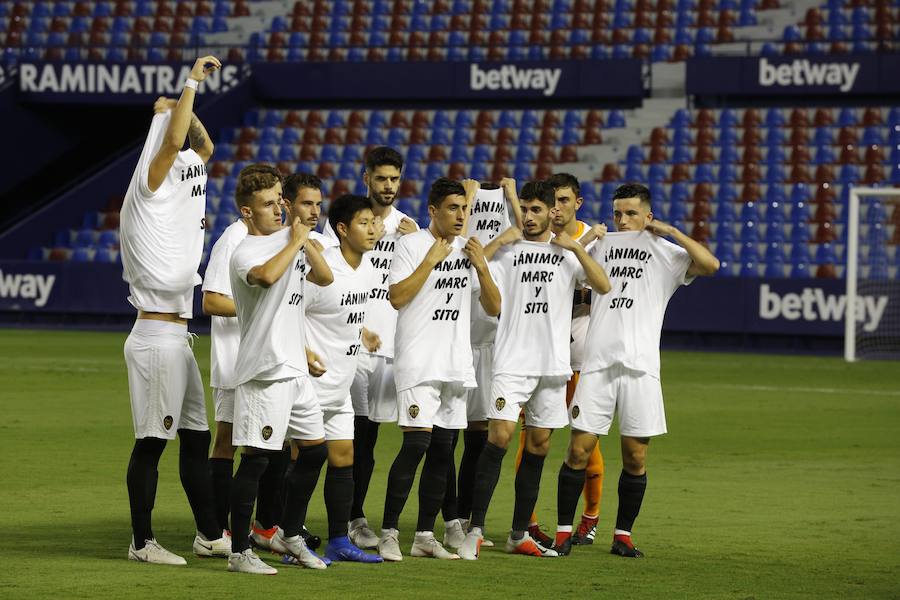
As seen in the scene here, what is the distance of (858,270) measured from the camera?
25.1 metres

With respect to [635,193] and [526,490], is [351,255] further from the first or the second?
[635,193]

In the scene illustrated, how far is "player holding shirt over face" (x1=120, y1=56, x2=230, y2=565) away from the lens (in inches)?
305

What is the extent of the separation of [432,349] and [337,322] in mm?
542

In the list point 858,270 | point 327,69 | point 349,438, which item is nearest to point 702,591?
point 349,438

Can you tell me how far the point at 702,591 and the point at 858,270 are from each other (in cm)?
1884

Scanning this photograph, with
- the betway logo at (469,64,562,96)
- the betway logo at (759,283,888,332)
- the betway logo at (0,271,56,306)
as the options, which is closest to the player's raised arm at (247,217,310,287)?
the betway logo at (759,283,888,332)

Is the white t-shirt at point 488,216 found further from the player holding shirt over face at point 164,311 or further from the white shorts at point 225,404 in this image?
the player holding shirt over face at point 164,311

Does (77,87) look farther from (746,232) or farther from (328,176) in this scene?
(746,232)

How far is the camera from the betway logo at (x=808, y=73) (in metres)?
27.6

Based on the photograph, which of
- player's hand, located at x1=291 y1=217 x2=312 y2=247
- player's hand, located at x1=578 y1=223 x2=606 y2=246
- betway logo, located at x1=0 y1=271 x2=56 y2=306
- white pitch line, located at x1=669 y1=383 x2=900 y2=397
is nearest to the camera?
player's hand, located at x1=291 y1=217 x2=312 y2=247

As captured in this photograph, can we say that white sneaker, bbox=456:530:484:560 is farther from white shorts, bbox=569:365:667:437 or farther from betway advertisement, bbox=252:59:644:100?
betway advertisement, bbox=252:59:644:100

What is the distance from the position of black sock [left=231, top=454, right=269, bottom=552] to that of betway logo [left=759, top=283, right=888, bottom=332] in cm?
1789

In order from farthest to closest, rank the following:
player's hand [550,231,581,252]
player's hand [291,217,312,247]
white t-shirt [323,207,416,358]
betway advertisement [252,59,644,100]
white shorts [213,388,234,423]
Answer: betway advertisement [252,59,644,100] < white t-shirt [323,207,416,358] < player's hand [550,231,581,252] < white shorts [213,388,234,423] < player's hand [291,217,312,247]

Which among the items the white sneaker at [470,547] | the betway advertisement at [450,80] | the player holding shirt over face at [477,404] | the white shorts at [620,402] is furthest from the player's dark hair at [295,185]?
the betway advertisement at [450,80]
